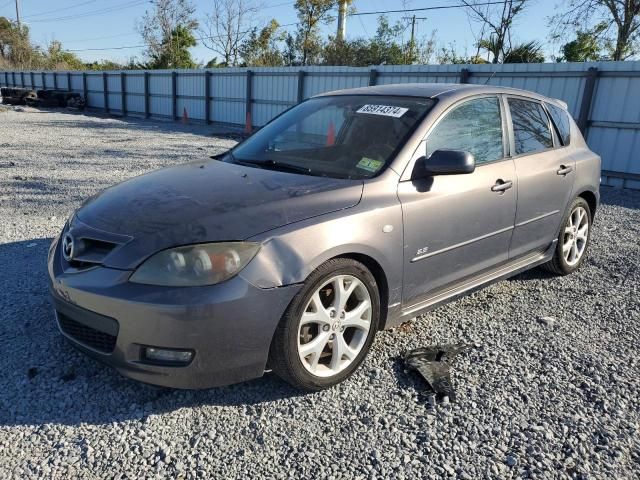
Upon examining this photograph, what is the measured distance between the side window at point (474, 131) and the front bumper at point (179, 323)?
5.13ft

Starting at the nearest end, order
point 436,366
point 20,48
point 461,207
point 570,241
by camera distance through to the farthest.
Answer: point 436,366
point 461,207
point 570,241
point 20,48

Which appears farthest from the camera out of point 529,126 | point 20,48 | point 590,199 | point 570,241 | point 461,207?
point 20,48

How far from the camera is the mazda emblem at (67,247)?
2.70 meters

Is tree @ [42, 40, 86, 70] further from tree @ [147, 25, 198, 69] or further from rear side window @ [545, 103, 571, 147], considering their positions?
rear side window @ [545, 103, 571, 147]

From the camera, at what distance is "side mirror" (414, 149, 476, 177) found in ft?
9.93

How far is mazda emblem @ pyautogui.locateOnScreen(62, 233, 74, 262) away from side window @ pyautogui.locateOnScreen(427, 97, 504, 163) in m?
2.14

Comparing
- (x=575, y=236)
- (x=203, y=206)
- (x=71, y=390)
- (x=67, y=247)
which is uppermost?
(x=203, y=206)

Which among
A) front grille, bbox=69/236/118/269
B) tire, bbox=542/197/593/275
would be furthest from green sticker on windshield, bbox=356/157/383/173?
tire, bbox=542/197/593/275

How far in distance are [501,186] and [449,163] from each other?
2.60 ft

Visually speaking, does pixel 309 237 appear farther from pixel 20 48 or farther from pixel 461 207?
pixel 20 48

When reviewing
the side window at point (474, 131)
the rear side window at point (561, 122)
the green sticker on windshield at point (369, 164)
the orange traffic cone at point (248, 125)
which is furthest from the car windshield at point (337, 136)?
the orange traffic cone at point (248, 125)

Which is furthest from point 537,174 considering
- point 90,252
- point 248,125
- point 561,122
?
point 248,125

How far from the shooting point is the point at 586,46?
80.9ft

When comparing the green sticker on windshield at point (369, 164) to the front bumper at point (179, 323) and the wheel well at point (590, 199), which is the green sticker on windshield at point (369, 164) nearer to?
the front bumper at point (179, 323)
